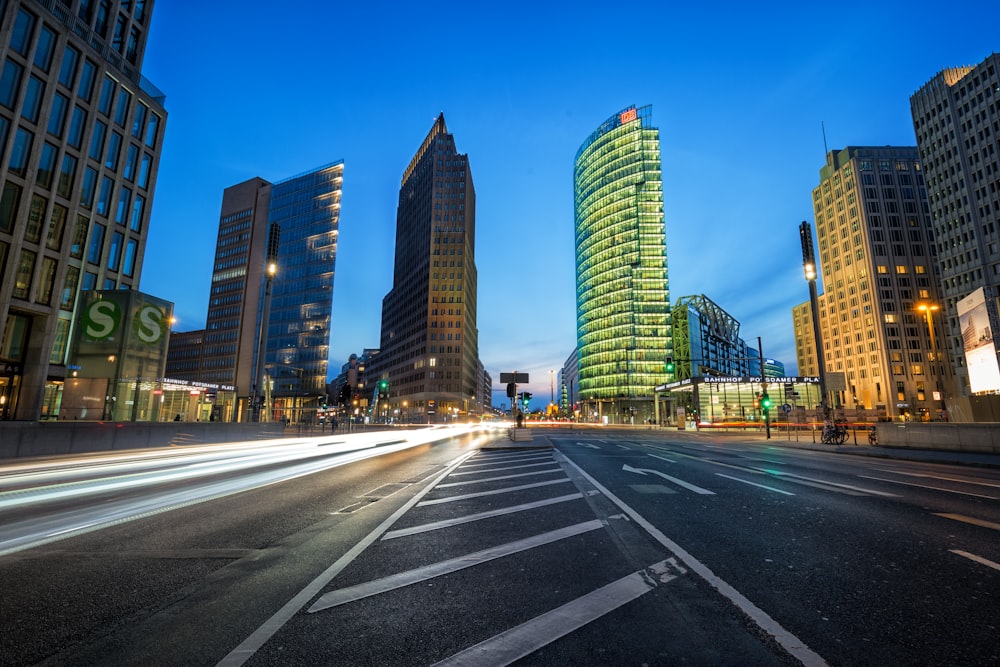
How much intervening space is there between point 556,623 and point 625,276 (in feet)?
415

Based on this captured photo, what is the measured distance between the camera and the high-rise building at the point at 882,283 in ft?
356

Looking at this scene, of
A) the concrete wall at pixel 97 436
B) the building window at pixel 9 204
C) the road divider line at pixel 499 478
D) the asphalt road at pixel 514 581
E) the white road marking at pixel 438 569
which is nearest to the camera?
the asphalt road at pixel 514 581

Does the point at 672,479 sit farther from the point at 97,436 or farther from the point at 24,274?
the point at 24,274

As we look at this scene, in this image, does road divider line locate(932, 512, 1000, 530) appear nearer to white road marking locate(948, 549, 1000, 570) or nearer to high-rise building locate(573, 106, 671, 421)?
white road marking locate(948, 549, 1000, 570)

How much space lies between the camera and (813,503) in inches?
309

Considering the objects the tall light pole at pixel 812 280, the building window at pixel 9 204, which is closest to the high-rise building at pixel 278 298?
the building window at pixel 9 204

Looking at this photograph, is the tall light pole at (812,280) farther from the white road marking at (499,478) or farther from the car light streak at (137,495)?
the car light streak at (137,495)

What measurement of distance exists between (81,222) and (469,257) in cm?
11900

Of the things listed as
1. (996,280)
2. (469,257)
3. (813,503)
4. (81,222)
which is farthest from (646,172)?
(813,503)

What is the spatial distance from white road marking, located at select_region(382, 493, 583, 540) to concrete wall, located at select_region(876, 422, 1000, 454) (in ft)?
70.7

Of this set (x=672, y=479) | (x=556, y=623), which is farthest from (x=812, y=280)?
(x=556, y=623)

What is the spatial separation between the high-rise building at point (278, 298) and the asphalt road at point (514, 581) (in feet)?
408

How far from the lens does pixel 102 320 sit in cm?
2825

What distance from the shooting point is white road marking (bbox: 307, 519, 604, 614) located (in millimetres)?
3740
